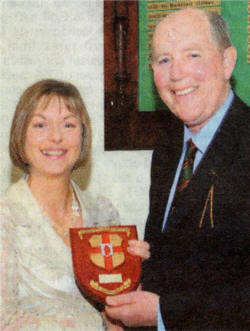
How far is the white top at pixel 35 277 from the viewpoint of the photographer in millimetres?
1176

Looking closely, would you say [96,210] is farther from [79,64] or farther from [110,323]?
[79,64]

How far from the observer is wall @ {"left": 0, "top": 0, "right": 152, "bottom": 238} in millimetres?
1613

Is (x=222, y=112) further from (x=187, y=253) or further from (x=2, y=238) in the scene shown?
(x=2, y=238)

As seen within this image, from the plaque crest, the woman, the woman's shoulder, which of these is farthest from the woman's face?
the plaque crest

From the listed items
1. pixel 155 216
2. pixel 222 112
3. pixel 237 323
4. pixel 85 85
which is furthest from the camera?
pixel 85 85

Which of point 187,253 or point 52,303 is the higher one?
point 187,253

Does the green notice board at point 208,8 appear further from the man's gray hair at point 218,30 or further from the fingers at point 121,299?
the fingers at point 121,299

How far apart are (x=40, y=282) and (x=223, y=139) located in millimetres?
540

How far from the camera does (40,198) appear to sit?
130 cm

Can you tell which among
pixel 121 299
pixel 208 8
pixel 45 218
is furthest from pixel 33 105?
pixel 208 8

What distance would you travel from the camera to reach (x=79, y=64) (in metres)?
1.62

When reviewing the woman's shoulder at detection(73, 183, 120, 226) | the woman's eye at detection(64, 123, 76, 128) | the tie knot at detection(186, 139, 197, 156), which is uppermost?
the woman's eye at detection(64, 123, 76, 128)

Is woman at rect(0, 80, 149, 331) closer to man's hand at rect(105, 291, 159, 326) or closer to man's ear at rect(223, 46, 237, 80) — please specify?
man's hand at rect(105, 291, 159, 326)

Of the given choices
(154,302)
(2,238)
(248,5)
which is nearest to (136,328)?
(154,302)
